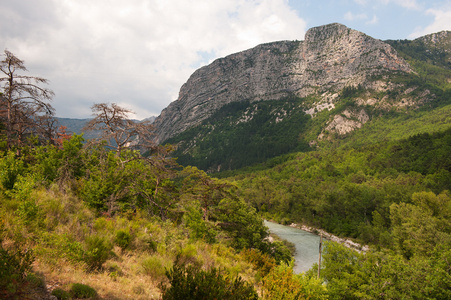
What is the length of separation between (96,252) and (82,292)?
1.74 m

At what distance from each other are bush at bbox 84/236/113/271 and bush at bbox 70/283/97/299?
1.17 metres

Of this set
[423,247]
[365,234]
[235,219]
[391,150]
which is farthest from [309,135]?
[235,219]

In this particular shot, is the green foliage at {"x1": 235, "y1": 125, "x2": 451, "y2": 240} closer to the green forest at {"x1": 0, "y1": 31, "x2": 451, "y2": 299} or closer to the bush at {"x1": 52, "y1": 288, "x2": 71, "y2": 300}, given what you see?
the green forest at {"x1": 0, "y1": 31, "x2": 451, "y2": 299}

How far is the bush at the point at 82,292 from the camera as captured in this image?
3818 millimetres

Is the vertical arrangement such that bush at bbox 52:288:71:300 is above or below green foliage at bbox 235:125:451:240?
above

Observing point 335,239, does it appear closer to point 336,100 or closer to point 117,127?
point 117,127

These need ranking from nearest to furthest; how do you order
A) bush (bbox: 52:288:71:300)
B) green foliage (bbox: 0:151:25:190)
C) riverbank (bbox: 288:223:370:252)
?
bush (bbox: 52:288:71:300)
green foliage (bbox: 0:151:25:190)
riverbank (bbox: 288:223:370:252)

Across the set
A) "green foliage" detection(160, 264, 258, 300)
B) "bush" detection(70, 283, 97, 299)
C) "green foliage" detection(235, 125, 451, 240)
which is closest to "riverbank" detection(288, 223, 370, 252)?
"green foliage" detection(235, 125, 451, 240)

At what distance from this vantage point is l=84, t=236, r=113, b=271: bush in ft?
16.9

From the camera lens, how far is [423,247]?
27688 mm

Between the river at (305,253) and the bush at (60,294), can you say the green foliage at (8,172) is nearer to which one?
the bush at (60,294)

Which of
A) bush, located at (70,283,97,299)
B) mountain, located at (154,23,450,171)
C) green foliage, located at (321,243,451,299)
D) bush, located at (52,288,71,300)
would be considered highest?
mountain, located at (154,23,450,171)

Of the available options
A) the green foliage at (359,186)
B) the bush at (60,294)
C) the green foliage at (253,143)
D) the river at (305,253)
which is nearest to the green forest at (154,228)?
the bush at (60,294)

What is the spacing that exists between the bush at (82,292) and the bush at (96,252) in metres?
1.17
